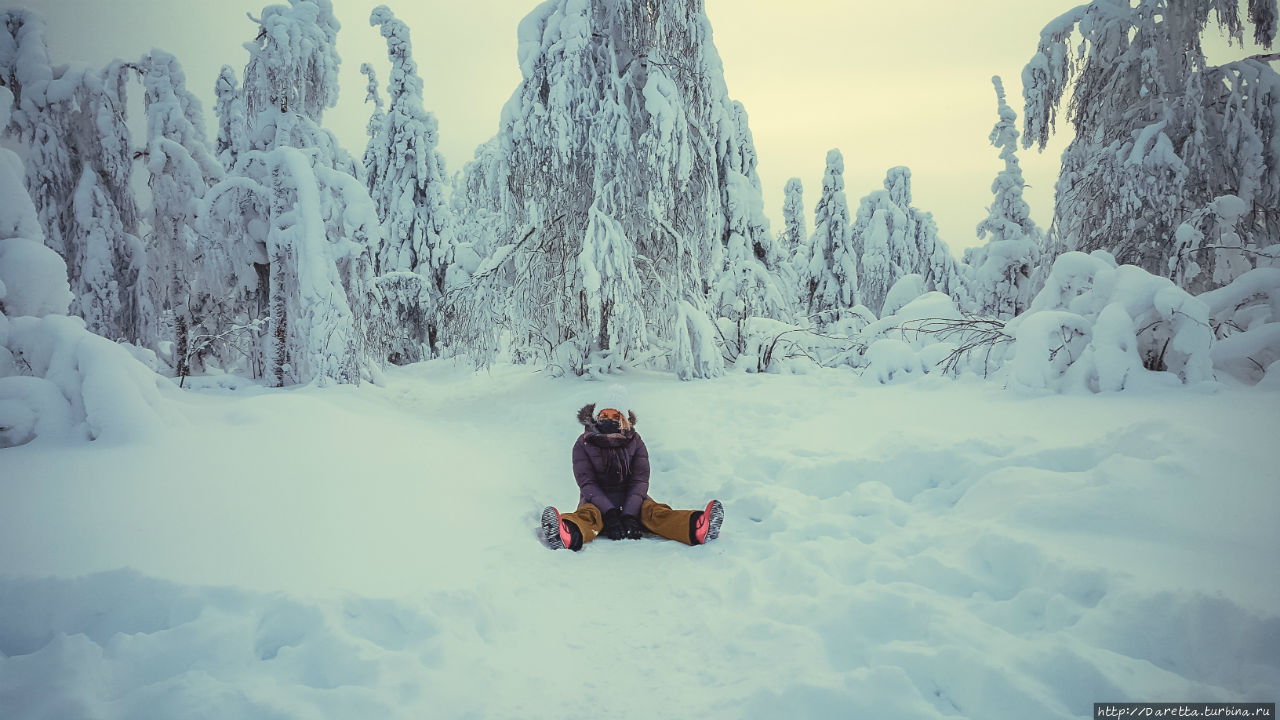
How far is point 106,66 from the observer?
9.19 meters

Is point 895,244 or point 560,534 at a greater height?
point 895,244

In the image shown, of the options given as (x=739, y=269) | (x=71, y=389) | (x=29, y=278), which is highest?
(x=739, y=269)

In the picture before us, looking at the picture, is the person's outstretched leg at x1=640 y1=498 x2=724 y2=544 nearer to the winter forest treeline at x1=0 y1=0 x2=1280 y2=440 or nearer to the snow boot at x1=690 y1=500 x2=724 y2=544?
the snow boot at x1=690 y1=500 x2=724 y2=544

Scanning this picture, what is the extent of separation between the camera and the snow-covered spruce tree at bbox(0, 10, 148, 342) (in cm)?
852

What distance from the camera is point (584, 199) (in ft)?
27.7

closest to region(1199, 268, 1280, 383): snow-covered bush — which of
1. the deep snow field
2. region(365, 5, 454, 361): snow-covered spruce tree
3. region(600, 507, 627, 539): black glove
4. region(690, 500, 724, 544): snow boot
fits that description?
the deep snow field

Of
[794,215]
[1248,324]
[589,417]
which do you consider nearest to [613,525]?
[589,417]

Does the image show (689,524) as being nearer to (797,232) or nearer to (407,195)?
(407,195)

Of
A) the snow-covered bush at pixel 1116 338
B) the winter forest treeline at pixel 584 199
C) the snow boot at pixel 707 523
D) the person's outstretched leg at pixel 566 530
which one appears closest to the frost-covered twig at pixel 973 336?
the winter forest treeline at pixel 584 199

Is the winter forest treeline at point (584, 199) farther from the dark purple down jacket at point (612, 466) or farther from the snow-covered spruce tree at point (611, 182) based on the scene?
the dark purple down jacket at point (612, 466)

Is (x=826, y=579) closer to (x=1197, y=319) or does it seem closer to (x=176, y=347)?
(x=1197, y=319)

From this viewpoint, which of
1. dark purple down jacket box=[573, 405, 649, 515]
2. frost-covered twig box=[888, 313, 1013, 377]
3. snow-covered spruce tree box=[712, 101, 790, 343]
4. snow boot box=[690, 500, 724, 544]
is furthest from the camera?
snow-covered spruce tree box=[712, 101, 790, 343]

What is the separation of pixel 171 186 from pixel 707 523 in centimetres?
1172

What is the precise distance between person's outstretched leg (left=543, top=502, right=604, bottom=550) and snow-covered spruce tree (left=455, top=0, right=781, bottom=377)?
13.5 feet
